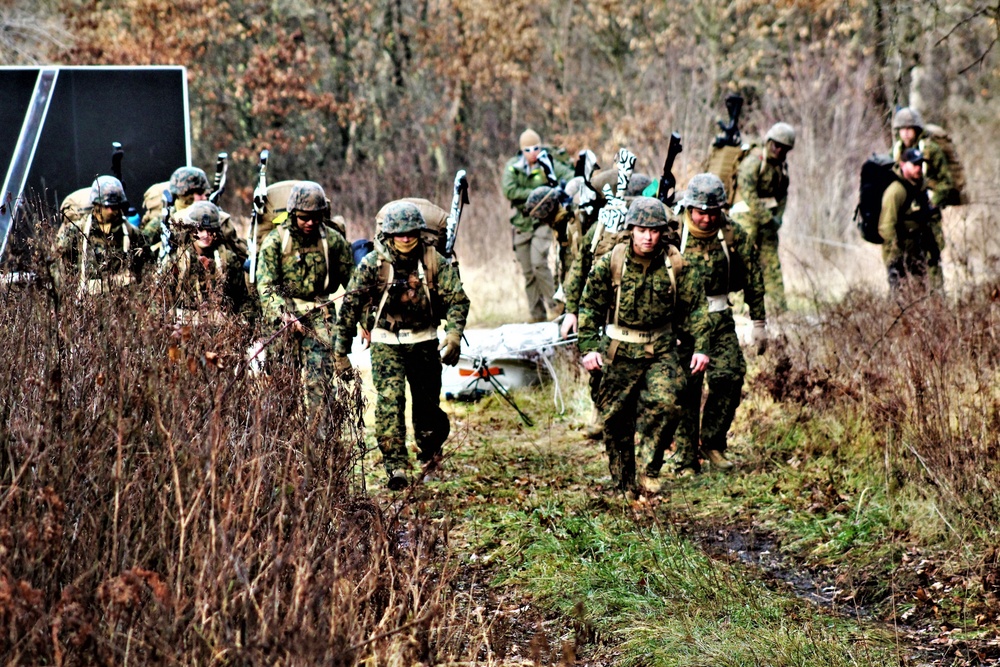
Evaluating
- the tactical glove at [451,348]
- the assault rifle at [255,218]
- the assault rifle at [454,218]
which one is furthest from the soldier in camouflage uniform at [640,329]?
the assault rifle at [255,218]

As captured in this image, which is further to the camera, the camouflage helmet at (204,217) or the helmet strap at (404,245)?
the camouflage helmet at (204,217)

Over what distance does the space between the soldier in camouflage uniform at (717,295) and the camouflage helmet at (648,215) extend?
805 millimetres

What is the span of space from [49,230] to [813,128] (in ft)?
45.3

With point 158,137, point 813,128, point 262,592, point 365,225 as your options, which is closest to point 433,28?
point 365,225

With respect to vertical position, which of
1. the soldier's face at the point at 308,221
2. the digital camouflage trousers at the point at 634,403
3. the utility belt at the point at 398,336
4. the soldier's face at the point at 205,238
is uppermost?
the soldier's face at the point at 308,221

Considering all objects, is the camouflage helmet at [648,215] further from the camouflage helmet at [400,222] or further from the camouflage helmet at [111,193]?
the camouflage helmet at [111,193]

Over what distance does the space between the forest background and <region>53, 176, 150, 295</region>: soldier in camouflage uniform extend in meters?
10.1

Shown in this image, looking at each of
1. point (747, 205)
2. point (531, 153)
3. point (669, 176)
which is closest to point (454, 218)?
point (669, 176)

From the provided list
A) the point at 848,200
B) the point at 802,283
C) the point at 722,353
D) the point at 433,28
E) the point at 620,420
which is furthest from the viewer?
the point at 433,28

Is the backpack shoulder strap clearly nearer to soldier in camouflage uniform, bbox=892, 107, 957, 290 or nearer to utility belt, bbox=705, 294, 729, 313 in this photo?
utility belt, bbox=705, 294, 729, 313

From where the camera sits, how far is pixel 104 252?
6.98m

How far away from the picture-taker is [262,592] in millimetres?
3873

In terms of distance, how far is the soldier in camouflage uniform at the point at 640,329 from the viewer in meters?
7.90

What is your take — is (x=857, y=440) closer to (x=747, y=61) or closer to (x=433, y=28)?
(x=747, y=61)
